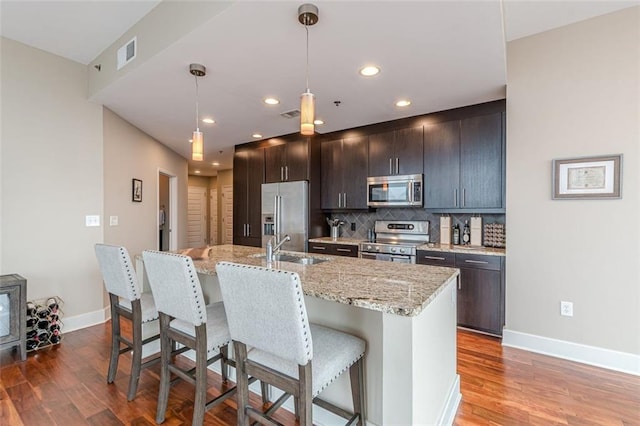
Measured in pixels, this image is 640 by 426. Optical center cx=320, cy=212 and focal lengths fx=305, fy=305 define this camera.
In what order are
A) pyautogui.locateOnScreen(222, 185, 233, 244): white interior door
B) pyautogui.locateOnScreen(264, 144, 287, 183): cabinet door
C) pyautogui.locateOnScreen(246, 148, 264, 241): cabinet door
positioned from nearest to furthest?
pyautogui.locateOnScreen(264, 144, 287, 183): cabinet door
pyautogui.locateOnScreen(246, 148, 264, 241): cabinet door
pyautogui.locateOnScreen(222, 185, 233, 244): white interior door

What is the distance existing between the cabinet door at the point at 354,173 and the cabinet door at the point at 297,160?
0.56 meters

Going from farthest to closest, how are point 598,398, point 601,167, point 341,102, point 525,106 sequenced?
point 341,102
point 525,106
point 601,167
point 598,398

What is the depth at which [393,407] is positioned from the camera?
1322 millimetres

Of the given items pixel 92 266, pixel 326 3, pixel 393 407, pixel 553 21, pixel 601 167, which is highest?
pixel 553 21

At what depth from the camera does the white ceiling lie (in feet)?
6.00

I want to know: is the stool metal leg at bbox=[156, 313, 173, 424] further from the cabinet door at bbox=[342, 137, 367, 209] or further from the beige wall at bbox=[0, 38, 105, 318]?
the cabinet door at bbox=[342, 137, 367, 209]

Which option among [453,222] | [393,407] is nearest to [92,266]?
[393,407]

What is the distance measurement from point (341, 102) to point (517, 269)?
7.92 ft

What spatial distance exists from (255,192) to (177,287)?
3574mm

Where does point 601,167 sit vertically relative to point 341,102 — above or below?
below

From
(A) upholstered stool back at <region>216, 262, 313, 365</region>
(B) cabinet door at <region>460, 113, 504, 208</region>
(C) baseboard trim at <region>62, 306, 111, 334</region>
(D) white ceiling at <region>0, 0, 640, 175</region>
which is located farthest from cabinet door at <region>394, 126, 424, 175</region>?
(C) baseboard trim at <region>62, 306, 111, 334</region>

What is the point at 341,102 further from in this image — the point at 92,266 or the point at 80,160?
the point at 92,266

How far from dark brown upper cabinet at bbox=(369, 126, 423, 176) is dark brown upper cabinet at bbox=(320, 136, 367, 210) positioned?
16 centimetres

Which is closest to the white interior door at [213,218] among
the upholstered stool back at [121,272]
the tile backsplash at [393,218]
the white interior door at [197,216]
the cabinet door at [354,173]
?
the white interior door at [197,216]
